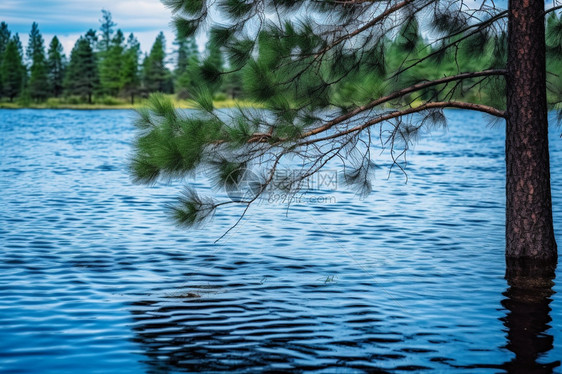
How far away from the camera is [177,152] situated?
855 centimetres

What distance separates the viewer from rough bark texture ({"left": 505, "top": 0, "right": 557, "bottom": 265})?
960 centimetres

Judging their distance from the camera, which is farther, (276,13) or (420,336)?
(276,13)

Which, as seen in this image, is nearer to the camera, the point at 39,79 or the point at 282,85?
the point at 282,85

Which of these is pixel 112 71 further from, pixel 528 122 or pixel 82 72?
pixel 528 122

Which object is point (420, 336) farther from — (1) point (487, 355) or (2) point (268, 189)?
(2) point (268, 189)

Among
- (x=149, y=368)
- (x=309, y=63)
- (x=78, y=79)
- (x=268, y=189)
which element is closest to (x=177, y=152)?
(x=268, y=189)

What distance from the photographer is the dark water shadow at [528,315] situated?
6.72m

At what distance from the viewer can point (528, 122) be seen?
9.59 m

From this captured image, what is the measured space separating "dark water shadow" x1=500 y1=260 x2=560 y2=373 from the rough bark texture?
1.28ft

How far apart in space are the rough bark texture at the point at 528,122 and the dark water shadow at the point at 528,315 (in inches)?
15.3

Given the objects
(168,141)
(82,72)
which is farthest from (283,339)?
(82,72)

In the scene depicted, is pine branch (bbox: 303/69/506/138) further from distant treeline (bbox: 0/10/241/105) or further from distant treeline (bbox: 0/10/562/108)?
distant treeline (bbox: 0/10/241/105)

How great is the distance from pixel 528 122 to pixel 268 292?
388cm

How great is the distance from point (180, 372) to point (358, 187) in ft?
14.3
